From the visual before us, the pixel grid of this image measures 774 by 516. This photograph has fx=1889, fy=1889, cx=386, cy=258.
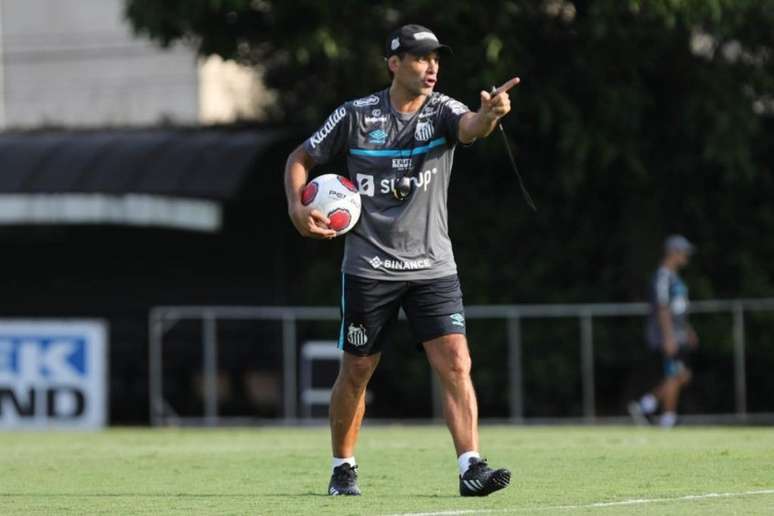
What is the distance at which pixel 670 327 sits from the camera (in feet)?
66.1

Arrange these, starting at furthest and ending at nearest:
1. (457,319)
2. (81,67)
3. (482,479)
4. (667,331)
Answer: (81,67)
(667,331)
(457,319)
(482,479)

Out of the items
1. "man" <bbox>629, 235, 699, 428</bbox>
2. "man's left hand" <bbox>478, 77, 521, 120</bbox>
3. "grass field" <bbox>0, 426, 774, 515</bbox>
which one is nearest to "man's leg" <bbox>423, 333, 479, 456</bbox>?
"grass field" <bbox>0, 426, 774, 515</bbox>

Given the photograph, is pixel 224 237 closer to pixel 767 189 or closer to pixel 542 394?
pixel 542 394

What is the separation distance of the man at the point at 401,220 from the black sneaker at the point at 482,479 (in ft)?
0.72

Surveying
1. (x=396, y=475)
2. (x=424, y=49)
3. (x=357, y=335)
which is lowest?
(x=396, y=475)

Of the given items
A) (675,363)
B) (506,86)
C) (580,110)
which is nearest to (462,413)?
(506,86)

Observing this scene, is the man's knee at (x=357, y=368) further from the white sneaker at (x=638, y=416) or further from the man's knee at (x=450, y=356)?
the white sneaker at (x=638, y=416)

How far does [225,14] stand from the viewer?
72.8ft

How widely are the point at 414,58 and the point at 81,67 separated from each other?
2646 centimetres

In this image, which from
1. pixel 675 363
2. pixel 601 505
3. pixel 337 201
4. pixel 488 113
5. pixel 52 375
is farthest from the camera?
pixel 52 375

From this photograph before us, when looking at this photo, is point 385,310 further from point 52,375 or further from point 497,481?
point 52,375

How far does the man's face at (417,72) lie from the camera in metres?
9.31

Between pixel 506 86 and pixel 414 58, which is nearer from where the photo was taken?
pixel 506 86

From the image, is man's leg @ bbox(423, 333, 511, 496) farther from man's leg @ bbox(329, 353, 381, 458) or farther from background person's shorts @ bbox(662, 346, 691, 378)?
background person's shorts @ bbox(662, 346, 691, 378)
